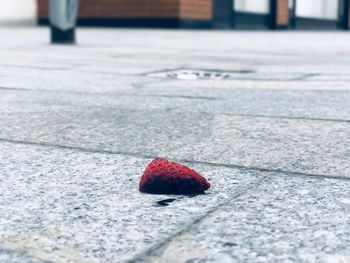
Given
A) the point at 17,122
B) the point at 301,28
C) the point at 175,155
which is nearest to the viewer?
the point at 175,155

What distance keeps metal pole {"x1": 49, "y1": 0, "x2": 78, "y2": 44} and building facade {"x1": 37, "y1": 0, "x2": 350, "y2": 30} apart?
7264 millimetres

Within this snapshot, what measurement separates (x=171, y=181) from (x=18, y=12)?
1557 cm

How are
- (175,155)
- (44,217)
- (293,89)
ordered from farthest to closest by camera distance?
(293,89) < (175,155) < (44,217)

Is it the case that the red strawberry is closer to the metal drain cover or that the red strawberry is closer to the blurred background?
the metal drain cover

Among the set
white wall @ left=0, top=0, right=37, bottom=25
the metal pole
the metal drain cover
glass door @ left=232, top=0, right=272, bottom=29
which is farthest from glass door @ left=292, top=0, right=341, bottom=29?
the metal drain cover

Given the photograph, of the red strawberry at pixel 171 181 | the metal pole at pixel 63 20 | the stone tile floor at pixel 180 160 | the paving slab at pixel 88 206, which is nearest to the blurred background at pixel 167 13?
the metal pole at pixel 63 20

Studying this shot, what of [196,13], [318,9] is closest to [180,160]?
[196,13]

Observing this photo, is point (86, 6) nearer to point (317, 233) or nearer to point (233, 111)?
point (233, 111)

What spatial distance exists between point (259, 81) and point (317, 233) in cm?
322

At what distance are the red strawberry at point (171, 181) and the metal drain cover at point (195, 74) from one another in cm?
317

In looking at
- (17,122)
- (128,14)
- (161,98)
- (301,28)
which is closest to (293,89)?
(161,98)

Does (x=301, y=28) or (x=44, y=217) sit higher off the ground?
(x=44, y=217)

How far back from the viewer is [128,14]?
52.8ft

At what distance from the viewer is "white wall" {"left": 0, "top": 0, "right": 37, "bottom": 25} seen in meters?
15.6
